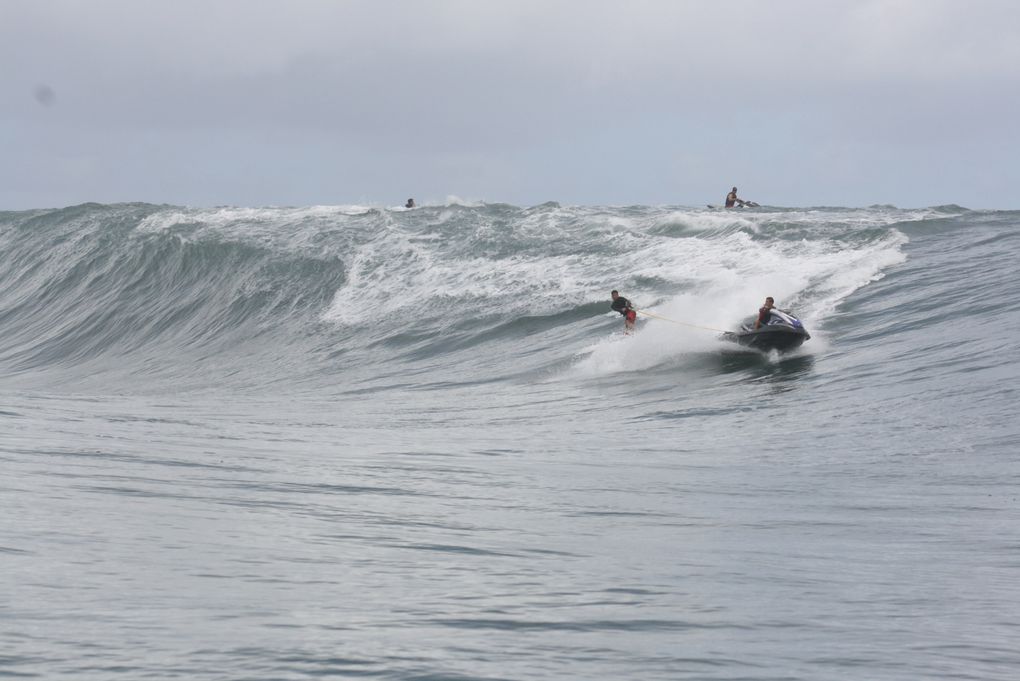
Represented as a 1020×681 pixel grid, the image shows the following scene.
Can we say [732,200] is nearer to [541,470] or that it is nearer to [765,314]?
[765,314]

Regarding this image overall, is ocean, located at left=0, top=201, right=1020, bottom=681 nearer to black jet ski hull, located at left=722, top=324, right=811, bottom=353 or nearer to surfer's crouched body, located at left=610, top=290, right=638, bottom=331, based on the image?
black jet ski hull, located at left=722, top=324, right=811, bottom=353

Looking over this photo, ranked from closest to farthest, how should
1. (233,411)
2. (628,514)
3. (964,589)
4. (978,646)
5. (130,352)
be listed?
1. (978,646)
2. (964,589)
3. (628,514)
4. (233,411)
5. (130,352)

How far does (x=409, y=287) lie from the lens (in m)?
31.1

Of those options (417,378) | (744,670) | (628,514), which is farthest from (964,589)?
(417,378)

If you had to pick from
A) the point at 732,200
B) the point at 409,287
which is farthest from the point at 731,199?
the point at 409,287

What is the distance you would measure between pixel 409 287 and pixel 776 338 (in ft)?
41.7

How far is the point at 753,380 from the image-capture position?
19344 millimetres

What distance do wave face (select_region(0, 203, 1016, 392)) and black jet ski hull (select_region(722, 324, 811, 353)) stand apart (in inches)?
42.9

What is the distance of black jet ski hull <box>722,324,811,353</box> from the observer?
66.7 ft

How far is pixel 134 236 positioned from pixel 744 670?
1437 inches

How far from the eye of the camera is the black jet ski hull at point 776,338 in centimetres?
2034

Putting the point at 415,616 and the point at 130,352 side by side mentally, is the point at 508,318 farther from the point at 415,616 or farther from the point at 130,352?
the point at 415,616

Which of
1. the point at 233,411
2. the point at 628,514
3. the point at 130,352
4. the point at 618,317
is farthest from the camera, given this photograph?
the point at 130,352

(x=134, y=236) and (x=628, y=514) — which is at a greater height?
(x=134, y=236)
